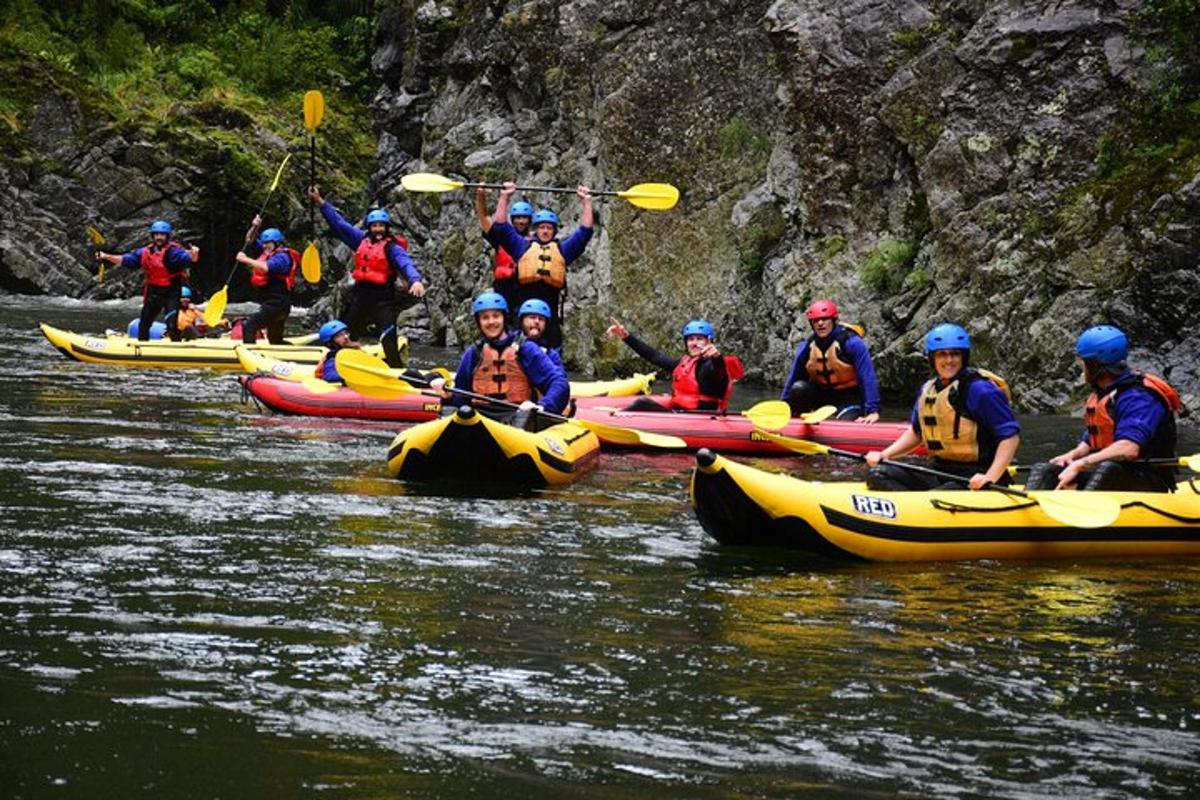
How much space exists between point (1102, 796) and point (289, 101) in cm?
3141

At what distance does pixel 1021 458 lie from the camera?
11016mm

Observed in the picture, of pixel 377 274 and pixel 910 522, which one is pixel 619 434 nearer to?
pixel 910 522

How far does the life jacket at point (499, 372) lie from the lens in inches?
384

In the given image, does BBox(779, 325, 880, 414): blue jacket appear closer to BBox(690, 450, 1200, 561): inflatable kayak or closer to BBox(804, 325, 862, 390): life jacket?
BBox(804, 325, 862, 390): life jacket

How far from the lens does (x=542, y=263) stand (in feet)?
40.2

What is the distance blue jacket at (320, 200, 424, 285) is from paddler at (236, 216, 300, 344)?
90.7 inches

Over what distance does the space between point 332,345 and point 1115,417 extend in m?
7.44

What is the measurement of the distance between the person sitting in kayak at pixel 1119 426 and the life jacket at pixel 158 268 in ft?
36.7

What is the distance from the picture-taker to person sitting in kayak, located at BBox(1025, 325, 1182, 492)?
24.7 ft

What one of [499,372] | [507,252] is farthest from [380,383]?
[507,252]

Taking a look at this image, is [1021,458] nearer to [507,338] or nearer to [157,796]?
[507,338]

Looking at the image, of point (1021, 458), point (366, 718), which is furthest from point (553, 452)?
point (366, 718)

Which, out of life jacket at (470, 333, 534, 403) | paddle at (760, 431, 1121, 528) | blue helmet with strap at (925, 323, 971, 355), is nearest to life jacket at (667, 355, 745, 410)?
life jacket at (470, 333, 534, 403)

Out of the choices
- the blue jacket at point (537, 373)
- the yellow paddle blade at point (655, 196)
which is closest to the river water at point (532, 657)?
the blue jacket at point (537, 373)
